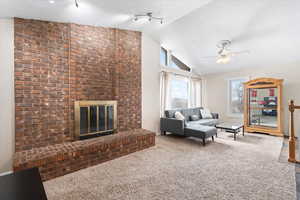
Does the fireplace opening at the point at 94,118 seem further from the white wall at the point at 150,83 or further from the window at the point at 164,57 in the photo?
the window at the point at 164,57

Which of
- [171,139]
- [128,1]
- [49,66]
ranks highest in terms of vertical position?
[128,1]

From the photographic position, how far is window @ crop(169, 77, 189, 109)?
5774 mm

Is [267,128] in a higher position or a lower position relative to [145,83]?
lower

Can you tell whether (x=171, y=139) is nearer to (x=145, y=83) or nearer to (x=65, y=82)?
(x=145, y=83)

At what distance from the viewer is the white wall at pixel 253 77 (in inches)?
181

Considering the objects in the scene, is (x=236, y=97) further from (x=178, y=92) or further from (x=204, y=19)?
(x=204, y=19)

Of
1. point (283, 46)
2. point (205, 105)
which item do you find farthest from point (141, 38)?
point (205, 105)

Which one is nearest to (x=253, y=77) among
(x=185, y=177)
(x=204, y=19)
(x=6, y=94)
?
(x=204, y=19)

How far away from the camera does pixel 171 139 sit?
4.35 metres

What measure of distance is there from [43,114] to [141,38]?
3.00 metres

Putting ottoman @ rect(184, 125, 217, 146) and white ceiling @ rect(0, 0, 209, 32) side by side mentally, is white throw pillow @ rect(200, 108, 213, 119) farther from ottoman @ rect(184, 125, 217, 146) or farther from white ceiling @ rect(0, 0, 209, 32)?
white ceiling @ rect(0, 0, 209, 32)

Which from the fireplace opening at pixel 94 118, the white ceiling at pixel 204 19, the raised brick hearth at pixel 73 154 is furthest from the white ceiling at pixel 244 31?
the raised brick hearth at pixel 73 154

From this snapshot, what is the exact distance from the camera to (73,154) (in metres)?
2.48

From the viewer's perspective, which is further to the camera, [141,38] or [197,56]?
[197,56]
